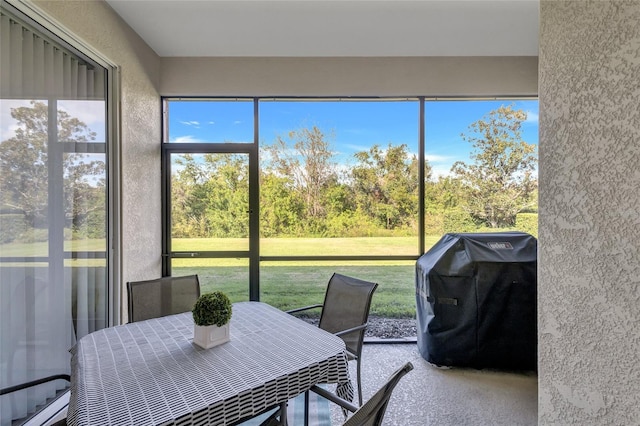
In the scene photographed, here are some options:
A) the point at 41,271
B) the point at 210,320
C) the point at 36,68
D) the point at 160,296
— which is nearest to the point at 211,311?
the point at 210,320

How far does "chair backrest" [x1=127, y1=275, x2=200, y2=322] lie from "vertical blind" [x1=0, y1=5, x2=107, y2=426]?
1.48 feet

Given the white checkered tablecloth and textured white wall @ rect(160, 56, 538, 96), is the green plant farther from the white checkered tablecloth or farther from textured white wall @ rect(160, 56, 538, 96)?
textured white wall @ rect(160, 56, 538, 96)

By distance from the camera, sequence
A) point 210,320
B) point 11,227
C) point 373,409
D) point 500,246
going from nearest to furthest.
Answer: point 373,409, point 210,320, point 11,227, point 500,246

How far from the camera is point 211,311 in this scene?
143 cm

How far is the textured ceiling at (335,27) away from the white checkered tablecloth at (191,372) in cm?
247

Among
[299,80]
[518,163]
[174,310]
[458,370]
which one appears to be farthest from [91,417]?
[518,163]

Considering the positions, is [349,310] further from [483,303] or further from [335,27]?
[335,27]

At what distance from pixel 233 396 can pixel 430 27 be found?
3.11 metres

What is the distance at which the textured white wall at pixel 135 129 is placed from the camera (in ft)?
7.15

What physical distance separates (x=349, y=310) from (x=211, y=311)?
38.8 inches

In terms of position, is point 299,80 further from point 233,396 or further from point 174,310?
point 233,396

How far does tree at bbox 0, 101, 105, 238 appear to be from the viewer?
5.33ft

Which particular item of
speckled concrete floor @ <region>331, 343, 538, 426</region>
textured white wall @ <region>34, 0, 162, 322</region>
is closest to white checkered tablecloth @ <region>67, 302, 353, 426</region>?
speckled concrete floor @ <region>331, 343, 538, 426</region>

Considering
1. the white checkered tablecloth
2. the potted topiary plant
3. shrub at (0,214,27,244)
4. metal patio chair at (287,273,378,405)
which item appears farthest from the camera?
metal patio chair at (287,273,378,405)
